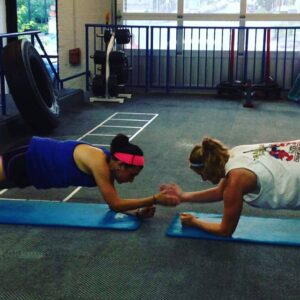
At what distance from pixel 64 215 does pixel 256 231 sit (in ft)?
4.07

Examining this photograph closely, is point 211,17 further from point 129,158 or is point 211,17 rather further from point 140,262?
point 140,262

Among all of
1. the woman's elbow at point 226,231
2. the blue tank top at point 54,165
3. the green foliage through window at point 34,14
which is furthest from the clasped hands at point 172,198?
the green foliage through window at point 34,14

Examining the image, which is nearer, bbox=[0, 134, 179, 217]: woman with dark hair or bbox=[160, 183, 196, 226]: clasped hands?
bbox=[0, 134, 179, 217]: woman with dark hair

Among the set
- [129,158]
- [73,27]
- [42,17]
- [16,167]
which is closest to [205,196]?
[129,158]

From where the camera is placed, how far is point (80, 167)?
333 cm

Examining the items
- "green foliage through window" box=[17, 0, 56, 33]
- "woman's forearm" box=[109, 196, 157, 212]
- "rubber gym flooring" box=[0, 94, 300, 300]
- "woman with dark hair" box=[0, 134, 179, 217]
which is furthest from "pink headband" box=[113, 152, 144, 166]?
"green foliage through window" box=[17, 0, 56, 33]

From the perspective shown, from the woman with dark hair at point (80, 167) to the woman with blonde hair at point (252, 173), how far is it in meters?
0.38

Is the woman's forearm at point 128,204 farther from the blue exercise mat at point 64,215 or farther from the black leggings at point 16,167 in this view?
the black leggings at point 16,167

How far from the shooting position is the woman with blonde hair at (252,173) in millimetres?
2902

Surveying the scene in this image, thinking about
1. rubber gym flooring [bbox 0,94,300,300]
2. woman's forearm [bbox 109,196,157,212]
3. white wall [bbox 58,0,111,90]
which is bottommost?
rubber gym flooring [bbox 0,94,300,300]

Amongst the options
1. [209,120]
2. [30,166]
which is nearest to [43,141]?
[30,166]

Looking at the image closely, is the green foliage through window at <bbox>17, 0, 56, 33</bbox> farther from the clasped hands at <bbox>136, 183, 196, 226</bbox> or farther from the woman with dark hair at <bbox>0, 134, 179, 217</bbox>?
the clasped hands at <bbox>136, 183, 196, 226</bbox>

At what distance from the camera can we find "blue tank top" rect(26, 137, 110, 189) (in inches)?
132

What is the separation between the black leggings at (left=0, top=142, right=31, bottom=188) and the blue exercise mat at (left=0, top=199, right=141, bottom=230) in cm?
26
